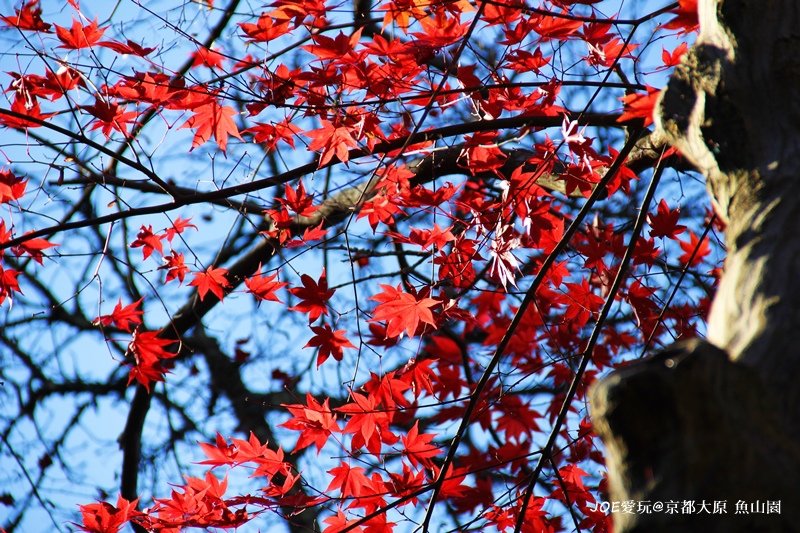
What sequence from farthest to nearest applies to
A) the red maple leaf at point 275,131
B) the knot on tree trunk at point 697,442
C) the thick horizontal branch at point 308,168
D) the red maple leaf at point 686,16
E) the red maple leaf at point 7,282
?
the red maple leaf at point 7,282 → the red maple leaf at point 275,131 → the thick horizontal branch at point 308,168 → the red maple leaf at point 686,16 → the knot on tree trunk at point 697,442

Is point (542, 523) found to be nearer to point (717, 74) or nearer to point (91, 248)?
point (717, 74)

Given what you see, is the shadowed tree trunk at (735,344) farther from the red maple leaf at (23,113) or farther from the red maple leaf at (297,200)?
the red maple leaf at (23,113)

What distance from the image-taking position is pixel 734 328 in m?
0.96

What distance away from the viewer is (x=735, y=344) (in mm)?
943

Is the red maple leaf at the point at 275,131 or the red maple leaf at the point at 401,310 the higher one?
the red maple leaf at the point at 275,131

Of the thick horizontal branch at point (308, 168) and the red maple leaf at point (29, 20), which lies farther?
the red maple leaf at point (29, 20)

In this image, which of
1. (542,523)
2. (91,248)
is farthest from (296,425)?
(91,248)

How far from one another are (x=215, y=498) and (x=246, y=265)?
1.20 metres

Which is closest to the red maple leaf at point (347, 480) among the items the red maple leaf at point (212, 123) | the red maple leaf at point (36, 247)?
the red maple leaf at point (212, 123)

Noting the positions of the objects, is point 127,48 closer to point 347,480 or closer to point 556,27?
point 556,27

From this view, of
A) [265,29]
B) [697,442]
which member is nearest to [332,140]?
[265,29]

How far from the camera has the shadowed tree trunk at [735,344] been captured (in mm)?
782

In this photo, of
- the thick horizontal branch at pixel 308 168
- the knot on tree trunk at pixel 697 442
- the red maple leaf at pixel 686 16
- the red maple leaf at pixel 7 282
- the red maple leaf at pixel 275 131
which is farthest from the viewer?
the red maple leaf at pixel 7 282

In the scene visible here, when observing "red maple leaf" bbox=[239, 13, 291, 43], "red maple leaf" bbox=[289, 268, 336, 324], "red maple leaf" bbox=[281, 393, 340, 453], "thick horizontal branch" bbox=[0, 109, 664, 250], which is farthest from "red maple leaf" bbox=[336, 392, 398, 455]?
"red maple leaf" bbox=[239, 13, 291, 43]
